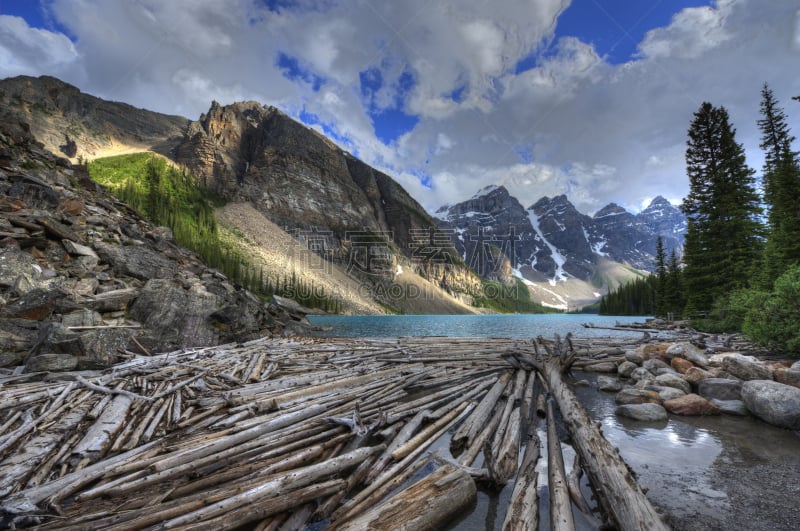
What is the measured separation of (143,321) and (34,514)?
43.7ft

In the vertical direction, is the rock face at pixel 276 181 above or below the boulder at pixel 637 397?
above

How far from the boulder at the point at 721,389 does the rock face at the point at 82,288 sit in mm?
18292

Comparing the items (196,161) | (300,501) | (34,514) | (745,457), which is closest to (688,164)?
(745,457)

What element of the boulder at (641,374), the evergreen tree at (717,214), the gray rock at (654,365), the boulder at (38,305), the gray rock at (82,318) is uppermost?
the evergreen tree at (717,214)

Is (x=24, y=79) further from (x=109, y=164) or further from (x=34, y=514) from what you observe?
(x=34, y=514)

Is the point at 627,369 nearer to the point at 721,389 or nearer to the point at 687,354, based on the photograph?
the point at 687,354

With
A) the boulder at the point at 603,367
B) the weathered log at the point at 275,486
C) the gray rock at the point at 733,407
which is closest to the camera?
the weathered log at the point at 275,486

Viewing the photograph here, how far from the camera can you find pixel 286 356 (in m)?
13.5

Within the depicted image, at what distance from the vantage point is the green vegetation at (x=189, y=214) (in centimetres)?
9112

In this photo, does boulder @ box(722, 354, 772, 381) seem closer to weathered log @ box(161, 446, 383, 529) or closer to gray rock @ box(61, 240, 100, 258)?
weathered log @ box(161, 446, 383, 529)

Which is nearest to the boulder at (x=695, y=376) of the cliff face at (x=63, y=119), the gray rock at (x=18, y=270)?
the gray rock at (x=18, y=270)

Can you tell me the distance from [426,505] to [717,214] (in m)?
39.8

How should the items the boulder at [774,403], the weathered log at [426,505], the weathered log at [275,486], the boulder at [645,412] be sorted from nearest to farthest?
the weathered log at [275,486] → the weathered log at [426,505] → the boulder at [774,403] → the boulder at [645,412]

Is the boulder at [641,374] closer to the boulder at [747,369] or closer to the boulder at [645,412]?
the boulder at [747,369]
